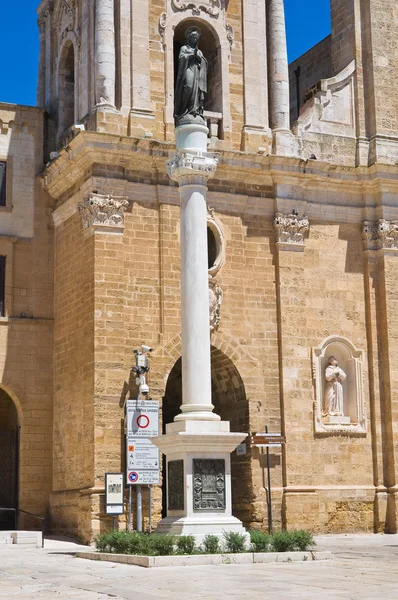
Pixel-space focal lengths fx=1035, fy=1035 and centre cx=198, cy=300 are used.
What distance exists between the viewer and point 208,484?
17.6m

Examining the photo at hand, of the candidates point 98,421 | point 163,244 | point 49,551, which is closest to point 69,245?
point 163,244

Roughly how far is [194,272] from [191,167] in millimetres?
1956

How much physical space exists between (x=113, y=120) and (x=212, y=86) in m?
3.65

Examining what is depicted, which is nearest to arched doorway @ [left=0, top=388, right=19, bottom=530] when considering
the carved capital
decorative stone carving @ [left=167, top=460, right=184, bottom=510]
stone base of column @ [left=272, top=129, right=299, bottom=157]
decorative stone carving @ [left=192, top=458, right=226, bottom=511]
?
decorative stone carving @ [left=167, top=460, right=184, bottom=510]

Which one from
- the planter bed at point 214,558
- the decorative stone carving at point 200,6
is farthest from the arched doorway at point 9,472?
the decorative stone carving at point 200,6

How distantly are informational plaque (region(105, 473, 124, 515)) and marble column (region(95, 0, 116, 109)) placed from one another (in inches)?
341

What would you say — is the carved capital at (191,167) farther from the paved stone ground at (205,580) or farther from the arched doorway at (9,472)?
the arched doorway at (9,472)

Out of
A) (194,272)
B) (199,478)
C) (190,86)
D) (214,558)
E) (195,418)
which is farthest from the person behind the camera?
(190,86)

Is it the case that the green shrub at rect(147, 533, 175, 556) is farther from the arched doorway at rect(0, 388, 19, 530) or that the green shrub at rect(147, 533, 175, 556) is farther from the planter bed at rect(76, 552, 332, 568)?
the arched doorway at rect(0, 388, 19, 530)

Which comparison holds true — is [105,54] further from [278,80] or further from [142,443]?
[142,443]

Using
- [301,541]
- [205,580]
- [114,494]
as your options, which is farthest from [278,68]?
[205,580]

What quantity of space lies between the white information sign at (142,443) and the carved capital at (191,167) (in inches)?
237

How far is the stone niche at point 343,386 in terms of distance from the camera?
25.6 meters

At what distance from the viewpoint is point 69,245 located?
999 inches
